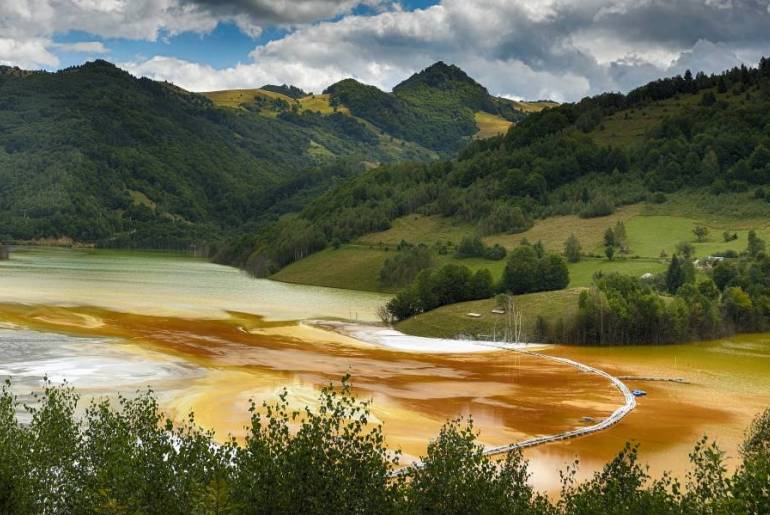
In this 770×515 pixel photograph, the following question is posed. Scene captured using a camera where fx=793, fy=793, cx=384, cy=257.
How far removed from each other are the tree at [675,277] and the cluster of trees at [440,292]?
89.4 ft

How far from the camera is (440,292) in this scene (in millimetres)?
120250

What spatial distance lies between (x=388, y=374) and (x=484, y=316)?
35.6 metres

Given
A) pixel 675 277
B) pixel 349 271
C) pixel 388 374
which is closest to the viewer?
pixel 388 374

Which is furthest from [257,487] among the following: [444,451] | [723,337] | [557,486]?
[723,337]

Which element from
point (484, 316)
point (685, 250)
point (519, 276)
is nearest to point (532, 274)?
point (519, 276)

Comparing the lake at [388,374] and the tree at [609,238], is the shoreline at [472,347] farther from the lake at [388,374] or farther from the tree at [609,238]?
the tree at [609,238]

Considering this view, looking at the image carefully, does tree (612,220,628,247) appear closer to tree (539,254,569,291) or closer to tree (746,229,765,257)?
tree (746,229,765,257)

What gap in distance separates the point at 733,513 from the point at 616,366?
62620 mm

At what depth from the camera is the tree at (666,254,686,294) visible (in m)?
122

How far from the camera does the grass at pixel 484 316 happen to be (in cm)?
10444

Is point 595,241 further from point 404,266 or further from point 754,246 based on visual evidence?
point 404,266

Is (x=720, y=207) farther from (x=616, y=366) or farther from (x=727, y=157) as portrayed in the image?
(x=616, y=366)

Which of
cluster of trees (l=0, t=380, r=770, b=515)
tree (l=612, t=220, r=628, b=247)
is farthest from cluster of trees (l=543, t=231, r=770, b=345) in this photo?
cluster of trees (l=0, t=380, r=770, b=515)

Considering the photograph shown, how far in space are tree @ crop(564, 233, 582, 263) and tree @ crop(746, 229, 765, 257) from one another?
95.6 ft
